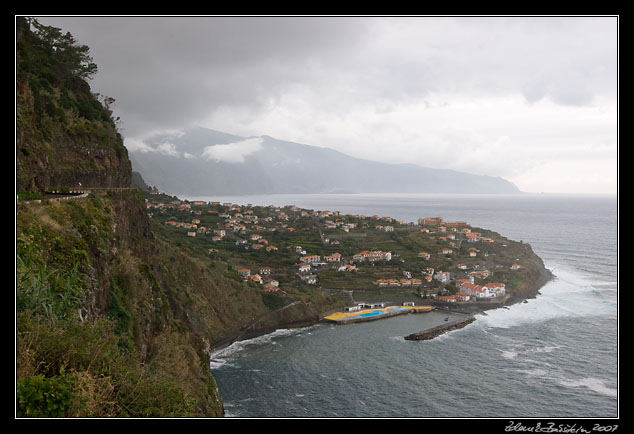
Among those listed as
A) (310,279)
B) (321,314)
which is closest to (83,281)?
(321,314)

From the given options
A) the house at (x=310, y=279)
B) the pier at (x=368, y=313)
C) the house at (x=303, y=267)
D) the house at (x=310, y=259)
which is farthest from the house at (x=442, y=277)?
the house at (x=303, y=267)

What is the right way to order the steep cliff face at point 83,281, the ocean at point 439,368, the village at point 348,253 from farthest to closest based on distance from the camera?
the village at point 348,253 < the ocean at point 439,368 < the steep cliff face at point 83,281

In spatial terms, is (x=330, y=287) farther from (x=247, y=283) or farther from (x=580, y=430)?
(x=580, y=430)

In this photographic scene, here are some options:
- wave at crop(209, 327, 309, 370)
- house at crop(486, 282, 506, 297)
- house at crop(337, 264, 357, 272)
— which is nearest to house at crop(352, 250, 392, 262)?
house at crop(337, 264, 357, 272)

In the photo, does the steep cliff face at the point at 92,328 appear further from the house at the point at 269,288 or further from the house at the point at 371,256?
the house at the point at 371,256

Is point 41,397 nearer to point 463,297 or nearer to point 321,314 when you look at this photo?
point 321,314
